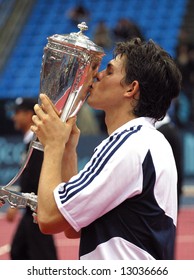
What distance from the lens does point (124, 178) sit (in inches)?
99.3

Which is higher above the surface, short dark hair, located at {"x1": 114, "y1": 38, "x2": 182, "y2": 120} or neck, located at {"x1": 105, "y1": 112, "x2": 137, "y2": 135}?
short dark hair, located at {"x1": 114, "y1": 38, "x2": 182, "y2": 120}

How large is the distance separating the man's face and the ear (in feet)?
0.05

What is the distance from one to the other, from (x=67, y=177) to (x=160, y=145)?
0.43 m

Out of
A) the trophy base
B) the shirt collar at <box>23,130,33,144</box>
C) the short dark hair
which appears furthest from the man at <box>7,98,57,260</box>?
the short dark hair

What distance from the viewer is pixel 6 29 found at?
19.3 metres

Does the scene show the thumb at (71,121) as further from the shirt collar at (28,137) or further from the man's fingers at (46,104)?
the shirt collar at (28,137)

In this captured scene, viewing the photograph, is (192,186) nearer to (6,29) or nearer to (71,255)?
(71,255)

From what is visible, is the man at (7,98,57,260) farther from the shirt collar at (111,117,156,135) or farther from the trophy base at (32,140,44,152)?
the shirt collar at (111,117,156,135)

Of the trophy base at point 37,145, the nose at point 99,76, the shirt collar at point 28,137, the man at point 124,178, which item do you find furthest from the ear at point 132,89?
the shirt collar at point 28,137

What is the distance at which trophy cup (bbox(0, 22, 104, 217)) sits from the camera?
8.77ft

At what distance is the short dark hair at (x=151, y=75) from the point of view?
2666 millimetres

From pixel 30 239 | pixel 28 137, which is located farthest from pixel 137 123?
pixel 28 137

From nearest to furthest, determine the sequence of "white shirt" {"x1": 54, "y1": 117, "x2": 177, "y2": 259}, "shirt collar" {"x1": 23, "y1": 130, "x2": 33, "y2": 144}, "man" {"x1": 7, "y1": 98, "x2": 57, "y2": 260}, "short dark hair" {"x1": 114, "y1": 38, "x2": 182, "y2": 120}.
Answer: "white shirt" {"x1": 54, "y1": 117, "x2": 177, "y2": 259} < "short dark hair" {"x1": 114, "y1": 38, "x2": 182, "y2": 120} < "man" {"x1": 7, "y1": 98, "x2": 57, "y2": 260} < "shirt collar" {"x1": 23, "y1": 130, "x2": 33, "y2": 144}

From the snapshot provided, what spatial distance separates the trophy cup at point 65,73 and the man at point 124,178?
0.06m
